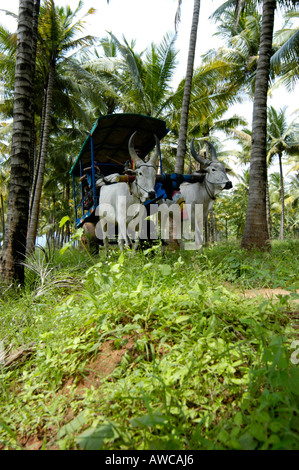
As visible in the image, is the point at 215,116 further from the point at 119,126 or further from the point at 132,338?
the point at 132,338

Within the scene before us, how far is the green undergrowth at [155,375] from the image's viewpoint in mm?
1299

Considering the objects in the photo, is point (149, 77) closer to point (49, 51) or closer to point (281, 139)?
point (49, 51)

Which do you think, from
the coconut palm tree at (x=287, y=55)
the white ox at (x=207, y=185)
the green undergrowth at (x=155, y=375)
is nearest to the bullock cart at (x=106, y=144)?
the white ox at (x=207, y=185)

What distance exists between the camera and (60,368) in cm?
201

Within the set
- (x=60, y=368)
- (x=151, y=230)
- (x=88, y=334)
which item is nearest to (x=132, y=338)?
(x=88, y=334)

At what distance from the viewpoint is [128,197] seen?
5398mm

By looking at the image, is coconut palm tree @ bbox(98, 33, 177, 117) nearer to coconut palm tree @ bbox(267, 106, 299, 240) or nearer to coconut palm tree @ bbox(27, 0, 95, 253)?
coconut palm tree @ bbox(27, 0, 95, 253)

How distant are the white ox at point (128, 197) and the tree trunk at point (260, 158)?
6.74 feet

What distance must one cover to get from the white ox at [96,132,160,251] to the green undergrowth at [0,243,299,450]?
2.52 meters

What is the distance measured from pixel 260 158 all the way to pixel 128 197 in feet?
9.22

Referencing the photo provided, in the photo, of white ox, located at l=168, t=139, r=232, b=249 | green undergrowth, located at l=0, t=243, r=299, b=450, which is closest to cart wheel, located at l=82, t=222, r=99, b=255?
white ox, located at l=168, t=139, r=232, b=249

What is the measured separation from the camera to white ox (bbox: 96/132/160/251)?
5000 millimetres

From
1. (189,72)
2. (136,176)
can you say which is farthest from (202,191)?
(189,72)
